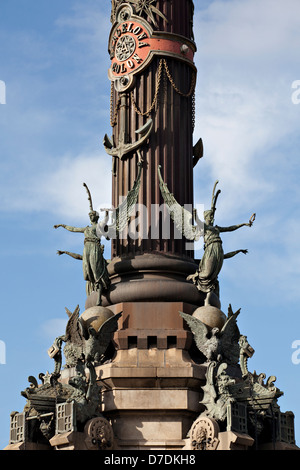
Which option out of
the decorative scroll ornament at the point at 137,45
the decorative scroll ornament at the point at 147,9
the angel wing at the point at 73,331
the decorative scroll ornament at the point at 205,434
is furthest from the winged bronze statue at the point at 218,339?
the decorative scroll ornament at the point at 147,9

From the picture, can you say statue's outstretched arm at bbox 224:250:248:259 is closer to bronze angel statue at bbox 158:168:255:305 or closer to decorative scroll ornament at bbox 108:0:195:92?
bronze angel statue at bbox 158:168:255:305

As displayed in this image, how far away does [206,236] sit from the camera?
4250 cm

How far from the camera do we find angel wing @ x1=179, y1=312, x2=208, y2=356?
40500 mm

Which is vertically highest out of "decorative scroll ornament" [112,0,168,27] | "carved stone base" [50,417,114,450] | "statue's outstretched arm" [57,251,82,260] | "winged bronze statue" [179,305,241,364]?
"decorative scroll ornament" [112,0,168,27]

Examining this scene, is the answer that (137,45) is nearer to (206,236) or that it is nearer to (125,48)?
(125,48)

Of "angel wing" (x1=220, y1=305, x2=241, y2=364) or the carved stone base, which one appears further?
"angel wing" (x1=220, y1=305, x2=241, y2=364)

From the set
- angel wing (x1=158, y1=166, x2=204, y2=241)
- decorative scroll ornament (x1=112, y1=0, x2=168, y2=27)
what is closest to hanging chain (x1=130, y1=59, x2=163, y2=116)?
decorative scroll ornament (x1=112, y1=0, x2=168, y2=27)

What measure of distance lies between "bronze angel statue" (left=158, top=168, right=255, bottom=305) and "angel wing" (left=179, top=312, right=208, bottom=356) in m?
1.30

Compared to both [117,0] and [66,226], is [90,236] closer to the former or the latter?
[66,226]

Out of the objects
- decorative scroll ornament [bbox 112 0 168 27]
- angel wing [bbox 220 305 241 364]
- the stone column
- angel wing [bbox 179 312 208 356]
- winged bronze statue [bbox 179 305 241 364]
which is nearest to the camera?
winged bronze statue [bbox 179 305 241 364]

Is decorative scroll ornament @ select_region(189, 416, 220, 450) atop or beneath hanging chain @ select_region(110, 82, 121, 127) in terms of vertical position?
beneath

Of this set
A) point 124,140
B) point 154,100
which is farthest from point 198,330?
point 154,100

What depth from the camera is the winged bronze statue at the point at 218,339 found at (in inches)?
1581
